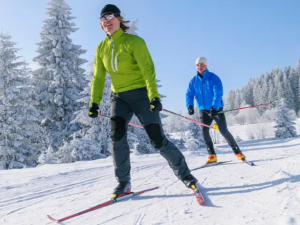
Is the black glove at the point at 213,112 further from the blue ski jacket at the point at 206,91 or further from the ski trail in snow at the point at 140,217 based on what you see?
the ski trail in snow at the point at 140,217

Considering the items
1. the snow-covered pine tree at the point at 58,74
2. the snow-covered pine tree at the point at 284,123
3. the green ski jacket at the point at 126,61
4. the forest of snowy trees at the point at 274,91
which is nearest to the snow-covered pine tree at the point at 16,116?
the snow-covered pine tree at the point at 58,74

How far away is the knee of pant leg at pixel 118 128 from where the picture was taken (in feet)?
8.80

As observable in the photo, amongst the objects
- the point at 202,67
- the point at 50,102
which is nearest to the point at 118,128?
the point at 202,67

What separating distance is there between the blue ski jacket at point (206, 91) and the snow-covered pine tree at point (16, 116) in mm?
14034

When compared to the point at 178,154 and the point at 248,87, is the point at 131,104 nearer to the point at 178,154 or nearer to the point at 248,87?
the point at 178,154

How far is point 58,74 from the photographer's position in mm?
17203

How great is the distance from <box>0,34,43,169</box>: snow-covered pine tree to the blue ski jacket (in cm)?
1403

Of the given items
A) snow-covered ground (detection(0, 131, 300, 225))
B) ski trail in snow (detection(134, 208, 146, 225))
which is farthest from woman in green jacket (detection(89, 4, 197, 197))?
ski trail in snow (detection(134, 208, 146, 225))

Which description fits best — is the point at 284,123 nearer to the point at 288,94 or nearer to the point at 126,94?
the point at 126,94

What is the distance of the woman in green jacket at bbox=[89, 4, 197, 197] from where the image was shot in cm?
255

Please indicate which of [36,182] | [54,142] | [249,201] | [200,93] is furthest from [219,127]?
[54,142]

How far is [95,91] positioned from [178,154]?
1363 millimetres

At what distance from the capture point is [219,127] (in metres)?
4.60

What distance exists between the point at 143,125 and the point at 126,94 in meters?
0.44
